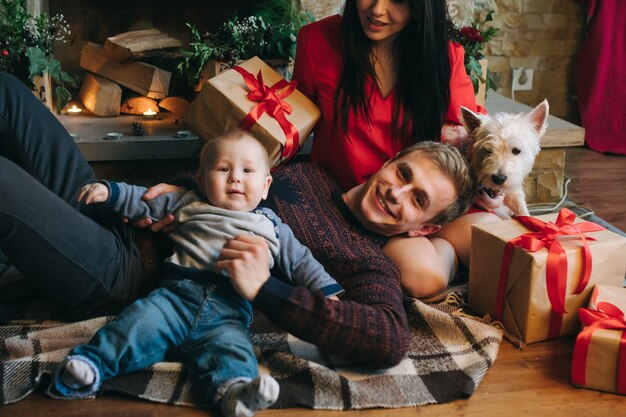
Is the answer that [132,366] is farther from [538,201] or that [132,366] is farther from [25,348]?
[538,201]

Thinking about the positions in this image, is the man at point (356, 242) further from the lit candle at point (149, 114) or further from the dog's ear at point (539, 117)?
the lit candle at point (149, 114)

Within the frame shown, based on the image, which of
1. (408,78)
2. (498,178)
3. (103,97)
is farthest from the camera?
(103,97)

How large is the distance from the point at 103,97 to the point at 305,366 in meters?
1.89

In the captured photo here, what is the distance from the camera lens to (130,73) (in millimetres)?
2996

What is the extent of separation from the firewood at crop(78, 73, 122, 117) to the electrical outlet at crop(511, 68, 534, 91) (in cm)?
225

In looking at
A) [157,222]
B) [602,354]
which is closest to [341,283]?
[157,222]

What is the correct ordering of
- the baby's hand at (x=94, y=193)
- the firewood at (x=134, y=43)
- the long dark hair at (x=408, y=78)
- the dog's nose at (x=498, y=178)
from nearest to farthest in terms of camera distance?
the baby's hand at (x=94, y=193), the dog's nose at (x=498, y=178), the long dark hair at (x=408, y=78), the firewood at (x=134, y=43)

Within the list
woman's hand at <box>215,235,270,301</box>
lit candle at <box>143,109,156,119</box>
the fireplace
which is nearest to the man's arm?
woman's hand at <box>215,235,270,301</box>

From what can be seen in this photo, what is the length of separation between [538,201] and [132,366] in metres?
1.97

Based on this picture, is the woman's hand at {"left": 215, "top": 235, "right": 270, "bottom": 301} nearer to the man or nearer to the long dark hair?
the man

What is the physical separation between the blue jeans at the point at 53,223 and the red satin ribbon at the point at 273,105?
1.74 ft

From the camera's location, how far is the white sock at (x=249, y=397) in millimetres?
1251

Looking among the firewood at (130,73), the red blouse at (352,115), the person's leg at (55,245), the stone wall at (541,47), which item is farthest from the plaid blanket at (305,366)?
the stone wall at (541,47)

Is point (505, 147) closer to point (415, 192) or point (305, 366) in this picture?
point (415, 192)
